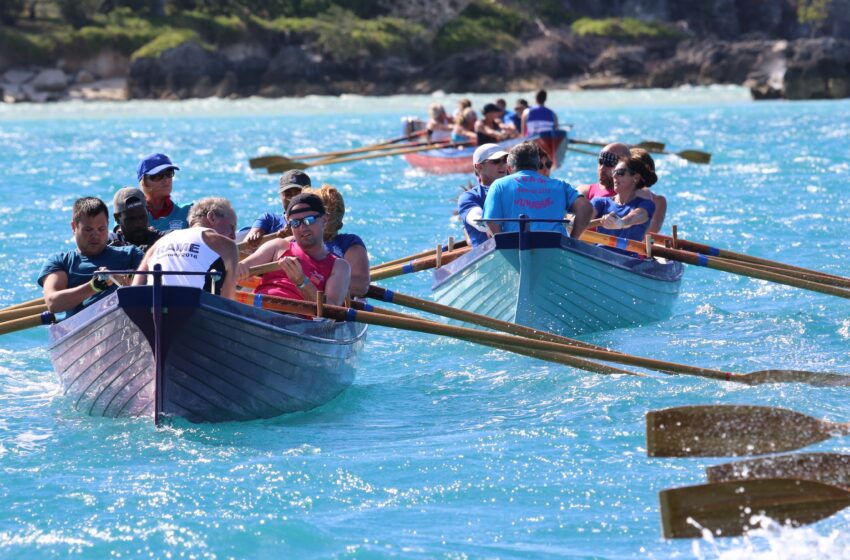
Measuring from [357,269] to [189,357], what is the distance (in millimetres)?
1705

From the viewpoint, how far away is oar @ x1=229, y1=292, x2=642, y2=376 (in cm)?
772

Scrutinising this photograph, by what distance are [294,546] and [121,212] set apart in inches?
117

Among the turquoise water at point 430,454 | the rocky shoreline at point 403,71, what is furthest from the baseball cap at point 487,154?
the rocky shoreline at point 403,71

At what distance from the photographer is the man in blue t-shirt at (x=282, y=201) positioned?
9.05m

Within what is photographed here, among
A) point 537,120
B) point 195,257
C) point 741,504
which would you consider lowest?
point 741,504

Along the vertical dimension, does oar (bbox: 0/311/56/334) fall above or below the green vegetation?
below

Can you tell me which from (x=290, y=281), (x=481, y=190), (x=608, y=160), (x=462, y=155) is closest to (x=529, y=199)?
(x=481, y=190)

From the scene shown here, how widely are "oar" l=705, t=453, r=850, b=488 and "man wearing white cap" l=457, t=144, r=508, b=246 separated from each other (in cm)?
501

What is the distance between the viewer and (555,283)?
31.7ft

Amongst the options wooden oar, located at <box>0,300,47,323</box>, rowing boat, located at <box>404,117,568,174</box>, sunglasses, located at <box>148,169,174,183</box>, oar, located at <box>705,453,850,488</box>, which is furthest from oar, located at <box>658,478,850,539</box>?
rowing boat, located at <box>404,117,568,174</box>

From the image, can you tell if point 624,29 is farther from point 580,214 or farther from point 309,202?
point 309,202

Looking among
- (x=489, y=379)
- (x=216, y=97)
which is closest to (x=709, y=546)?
(x=489, y=379)

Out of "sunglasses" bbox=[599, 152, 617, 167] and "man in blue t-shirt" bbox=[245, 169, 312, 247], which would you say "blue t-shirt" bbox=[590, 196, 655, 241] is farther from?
"man in blue t-shirt" bbox=[245, 169, 312, 247]

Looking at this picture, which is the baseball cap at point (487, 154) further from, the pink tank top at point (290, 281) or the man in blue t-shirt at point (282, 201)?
the pink tank top at point (290, 281)
